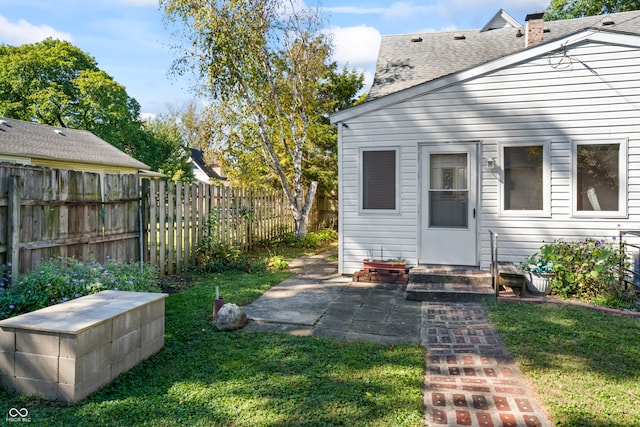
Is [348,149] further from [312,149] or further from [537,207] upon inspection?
[312,149]

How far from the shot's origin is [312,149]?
16.5 metres

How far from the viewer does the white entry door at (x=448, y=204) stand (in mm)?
6984

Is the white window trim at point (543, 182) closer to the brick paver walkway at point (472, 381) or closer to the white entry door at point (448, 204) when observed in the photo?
the white entry door at point (448, 204)

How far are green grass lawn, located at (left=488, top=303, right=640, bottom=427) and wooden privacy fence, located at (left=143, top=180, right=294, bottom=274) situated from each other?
17.6 feet

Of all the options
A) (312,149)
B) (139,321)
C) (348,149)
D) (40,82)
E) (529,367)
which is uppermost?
(40,82)

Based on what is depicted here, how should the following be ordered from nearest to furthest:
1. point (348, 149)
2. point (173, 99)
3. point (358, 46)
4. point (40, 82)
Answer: point (348, 149) < point (358, 46) < point (40, 82) < point (173, 99)

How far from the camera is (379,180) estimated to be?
743 centimetres

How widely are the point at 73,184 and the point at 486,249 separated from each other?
6.42 meters

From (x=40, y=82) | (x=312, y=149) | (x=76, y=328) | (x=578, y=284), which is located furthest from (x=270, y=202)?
(x=40, y=82)

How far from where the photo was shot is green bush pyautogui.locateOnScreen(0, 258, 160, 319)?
13.3ft

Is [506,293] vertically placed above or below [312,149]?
below

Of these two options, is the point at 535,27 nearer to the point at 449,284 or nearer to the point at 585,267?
the point at 585,267

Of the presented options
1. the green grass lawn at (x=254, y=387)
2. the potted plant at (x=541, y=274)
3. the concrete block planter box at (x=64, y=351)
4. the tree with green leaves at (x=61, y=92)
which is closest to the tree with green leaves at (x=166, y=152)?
the tree with green leaves at (x=61, y=92)

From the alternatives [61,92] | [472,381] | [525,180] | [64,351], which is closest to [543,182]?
[525,180]
